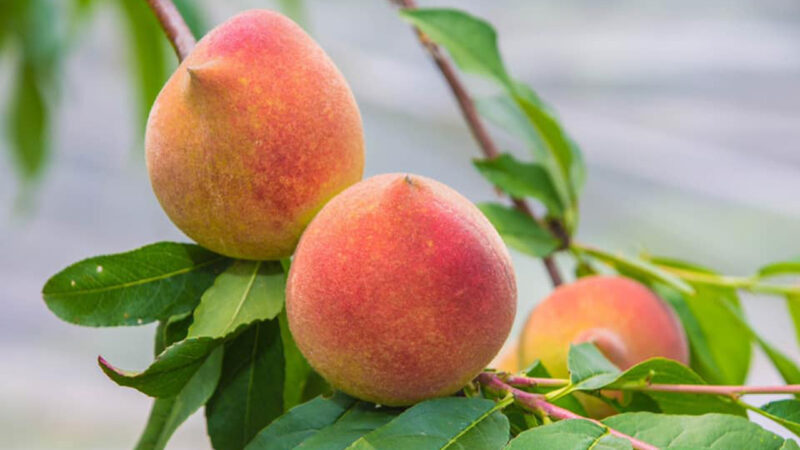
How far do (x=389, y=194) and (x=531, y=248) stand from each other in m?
0.21

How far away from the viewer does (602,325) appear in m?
0.40

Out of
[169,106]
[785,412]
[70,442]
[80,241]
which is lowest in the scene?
[70,442]

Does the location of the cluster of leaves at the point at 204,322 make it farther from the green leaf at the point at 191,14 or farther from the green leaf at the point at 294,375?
the green leaf at the point at 191,14

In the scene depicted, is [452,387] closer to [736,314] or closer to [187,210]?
[187,210]

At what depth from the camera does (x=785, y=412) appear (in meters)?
0.33

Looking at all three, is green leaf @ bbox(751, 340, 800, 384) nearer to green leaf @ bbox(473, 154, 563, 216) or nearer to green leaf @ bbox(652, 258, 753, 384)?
green leaf @ bbox(652, 258, 753, 384)

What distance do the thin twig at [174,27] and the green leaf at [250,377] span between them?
0.35ft

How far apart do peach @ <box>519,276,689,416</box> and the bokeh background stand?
7.29 ft

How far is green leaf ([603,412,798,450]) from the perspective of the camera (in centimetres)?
28

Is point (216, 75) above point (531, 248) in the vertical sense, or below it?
above

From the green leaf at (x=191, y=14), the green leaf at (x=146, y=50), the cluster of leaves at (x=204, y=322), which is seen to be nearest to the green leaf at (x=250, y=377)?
the cluster of leaves at (x=204, y=322)

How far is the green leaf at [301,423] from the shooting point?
292 millimetres

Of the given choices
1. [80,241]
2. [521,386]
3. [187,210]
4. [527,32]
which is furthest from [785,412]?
[527,32]

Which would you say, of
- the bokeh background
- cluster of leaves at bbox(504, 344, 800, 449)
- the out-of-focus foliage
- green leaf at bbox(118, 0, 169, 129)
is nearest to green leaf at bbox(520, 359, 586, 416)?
cluster of leaves at bbox(504, 344, 800, 449)
